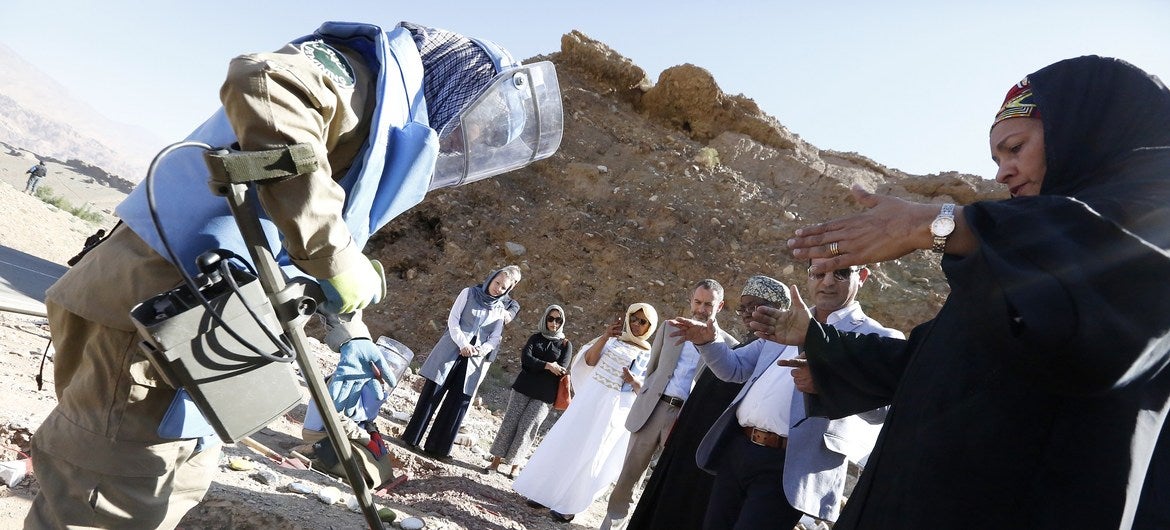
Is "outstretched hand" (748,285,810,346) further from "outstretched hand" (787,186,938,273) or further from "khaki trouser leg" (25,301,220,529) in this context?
"khaki trouser leg" (25,301,220,529)

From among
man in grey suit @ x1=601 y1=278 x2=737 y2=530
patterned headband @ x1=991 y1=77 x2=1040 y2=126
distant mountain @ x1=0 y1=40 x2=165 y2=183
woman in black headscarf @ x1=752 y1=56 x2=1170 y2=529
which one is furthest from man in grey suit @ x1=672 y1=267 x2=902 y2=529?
distant mountain @ x1=0 y1=40 x2=165 y2=183

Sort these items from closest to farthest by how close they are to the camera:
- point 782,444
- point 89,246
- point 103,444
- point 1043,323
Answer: point 1043,323 → point 103,444 → point 89,246 → point 782,444

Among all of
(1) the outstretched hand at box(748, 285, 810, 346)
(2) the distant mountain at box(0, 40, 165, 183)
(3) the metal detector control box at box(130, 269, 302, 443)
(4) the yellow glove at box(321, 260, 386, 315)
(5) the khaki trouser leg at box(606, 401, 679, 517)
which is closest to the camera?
(3) the metal detector control box at box(130, 269, 302, 443)

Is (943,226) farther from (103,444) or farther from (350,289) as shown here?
(103,444)

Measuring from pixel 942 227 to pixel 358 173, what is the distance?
1.42 metres

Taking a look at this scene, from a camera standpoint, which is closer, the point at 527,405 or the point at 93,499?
the point at 93,499

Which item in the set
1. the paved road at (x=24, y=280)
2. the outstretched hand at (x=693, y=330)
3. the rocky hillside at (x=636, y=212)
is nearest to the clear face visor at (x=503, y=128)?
the outstretched hand at (x=693, y=330)

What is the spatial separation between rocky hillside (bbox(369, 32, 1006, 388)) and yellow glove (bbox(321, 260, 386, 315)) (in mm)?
11363

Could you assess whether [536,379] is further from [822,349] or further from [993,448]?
[993,448]

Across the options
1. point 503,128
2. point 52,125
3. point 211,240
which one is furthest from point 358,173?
point 52,125

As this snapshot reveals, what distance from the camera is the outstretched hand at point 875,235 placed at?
1.42 m

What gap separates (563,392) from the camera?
7.54m

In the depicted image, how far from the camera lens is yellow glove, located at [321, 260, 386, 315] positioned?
5.87ft

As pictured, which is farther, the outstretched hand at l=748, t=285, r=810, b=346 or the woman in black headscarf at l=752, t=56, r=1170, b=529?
the outstretched hand at l=748, t=285, r=810, b=346
